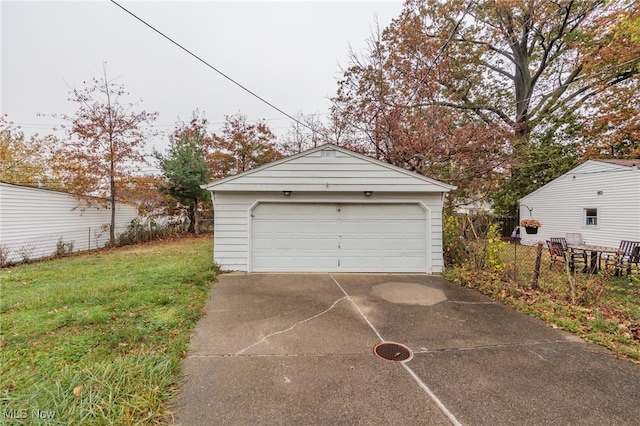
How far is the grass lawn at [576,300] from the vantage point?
11.2ft

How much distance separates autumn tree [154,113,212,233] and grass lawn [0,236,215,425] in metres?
9.90

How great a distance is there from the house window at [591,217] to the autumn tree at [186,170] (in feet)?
64.5

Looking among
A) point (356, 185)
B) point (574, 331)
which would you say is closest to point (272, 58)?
point (356, 185)

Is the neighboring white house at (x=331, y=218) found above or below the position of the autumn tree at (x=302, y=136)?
below

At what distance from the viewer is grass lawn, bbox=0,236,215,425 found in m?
2.02

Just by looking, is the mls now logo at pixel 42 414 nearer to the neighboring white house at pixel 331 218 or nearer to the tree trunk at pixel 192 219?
the neighboring white house at pixel 331 218

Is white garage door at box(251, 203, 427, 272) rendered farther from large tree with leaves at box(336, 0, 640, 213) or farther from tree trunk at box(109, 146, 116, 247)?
tree trunk at box(109, 146, 116, 247)

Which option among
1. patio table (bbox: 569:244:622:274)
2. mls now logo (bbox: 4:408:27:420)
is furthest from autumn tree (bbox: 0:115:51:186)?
patio table (bbox: 569:244:622:274)

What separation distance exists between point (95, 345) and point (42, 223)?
977 cm

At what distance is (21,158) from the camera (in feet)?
56.6

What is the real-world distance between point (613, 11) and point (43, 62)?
23.7 meters

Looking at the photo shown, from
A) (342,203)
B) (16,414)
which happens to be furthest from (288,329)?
(342,203)

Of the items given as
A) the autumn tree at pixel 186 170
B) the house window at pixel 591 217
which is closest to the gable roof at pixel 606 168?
the house window at pixel 591 217

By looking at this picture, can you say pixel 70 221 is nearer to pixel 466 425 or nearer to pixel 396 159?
pixel 396 159
